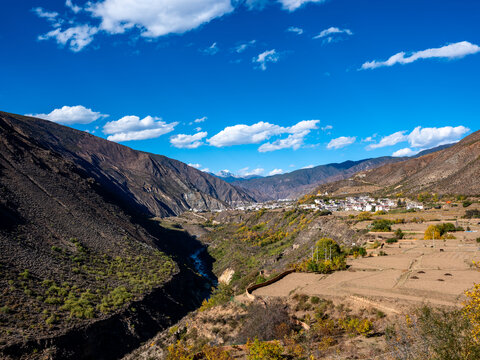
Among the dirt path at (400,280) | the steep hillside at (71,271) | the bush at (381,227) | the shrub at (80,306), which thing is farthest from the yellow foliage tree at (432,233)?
the shrub at (80,306)

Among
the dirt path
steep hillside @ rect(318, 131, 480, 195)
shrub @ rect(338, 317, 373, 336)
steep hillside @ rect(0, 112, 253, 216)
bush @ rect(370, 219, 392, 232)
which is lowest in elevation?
the dirt path

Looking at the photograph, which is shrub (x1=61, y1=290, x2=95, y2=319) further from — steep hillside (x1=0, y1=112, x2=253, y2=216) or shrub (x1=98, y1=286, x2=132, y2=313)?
steep hillside (x1=0, y1=112, x2=253, y2=216)

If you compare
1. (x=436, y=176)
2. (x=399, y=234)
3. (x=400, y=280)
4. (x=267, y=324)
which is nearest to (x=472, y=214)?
(x=399, y=234)

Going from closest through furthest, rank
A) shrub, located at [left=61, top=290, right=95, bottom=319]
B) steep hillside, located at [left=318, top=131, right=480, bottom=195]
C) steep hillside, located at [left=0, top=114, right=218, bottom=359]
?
steep hillside, located at [left=0, top=114, right=218, bottom=359]
shrub, located at [left=61, top=290, right=95, bottom=319]
steep hillside, located at [left=318, top=131, right=480, bottom=195]

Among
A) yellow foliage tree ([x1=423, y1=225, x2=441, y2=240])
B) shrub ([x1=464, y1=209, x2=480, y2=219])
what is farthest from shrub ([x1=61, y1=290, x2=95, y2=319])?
shrub ([x1=464, y1=209, x2=480, y2=219])

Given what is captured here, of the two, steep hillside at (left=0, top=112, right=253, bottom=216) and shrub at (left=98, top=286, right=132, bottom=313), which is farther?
steep hillside at (left=0, top=112, right=253, bottom=216)

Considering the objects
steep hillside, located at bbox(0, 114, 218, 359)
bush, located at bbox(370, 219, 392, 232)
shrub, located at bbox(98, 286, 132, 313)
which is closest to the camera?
steep hillside, located at bbox(0, 114, 218, 359)

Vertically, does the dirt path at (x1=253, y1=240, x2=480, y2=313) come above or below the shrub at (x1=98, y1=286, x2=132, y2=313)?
below

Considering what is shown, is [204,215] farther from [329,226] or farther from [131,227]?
[329,226]
